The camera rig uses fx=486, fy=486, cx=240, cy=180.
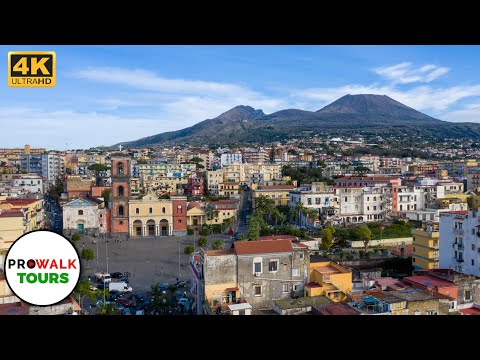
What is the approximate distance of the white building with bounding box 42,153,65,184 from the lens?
16.2 meters

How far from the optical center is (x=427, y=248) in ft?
20.5

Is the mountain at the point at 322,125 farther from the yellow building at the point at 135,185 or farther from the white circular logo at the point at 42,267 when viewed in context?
the white circular logo at the point at 42,267

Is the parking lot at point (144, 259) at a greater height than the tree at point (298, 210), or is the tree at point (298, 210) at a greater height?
the tree at point (298, 210)

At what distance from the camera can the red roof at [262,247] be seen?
4.18m

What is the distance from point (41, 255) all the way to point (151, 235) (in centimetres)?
903

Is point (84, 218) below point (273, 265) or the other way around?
below

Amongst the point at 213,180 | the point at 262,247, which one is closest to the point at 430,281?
the point at 262,247

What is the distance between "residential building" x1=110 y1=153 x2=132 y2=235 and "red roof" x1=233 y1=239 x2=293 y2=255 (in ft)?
20.5

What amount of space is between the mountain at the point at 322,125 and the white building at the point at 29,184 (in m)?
18.7

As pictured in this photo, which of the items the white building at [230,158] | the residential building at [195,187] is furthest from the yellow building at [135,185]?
the white building at [230,158]

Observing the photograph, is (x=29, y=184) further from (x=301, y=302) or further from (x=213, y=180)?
(x=301, y=302)

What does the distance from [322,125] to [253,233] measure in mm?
31444

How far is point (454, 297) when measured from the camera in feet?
14.2
